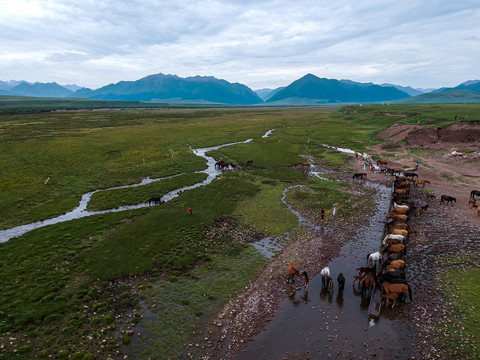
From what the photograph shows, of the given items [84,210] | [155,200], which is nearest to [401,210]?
[155,200]

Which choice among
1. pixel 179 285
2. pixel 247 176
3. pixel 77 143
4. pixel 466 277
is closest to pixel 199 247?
pixel 179 285

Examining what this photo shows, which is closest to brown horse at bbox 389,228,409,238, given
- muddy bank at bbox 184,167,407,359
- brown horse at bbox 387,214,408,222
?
muddy bank at bbox 184,167,407,359

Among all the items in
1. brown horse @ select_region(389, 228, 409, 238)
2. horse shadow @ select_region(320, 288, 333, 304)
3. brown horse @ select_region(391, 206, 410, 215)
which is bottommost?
horse shadow @ select_region(320, 288, 333, 304)

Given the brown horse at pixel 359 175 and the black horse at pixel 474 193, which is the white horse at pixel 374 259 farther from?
the brown horse at pixel 359 175

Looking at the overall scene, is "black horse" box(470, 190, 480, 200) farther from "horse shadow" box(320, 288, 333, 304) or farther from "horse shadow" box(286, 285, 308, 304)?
"horse shadow" box(286, 285, 308, 304)

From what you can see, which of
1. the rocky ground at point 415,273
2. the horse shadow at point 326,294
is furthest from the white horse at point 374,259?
the horse shadow at point 326,294
